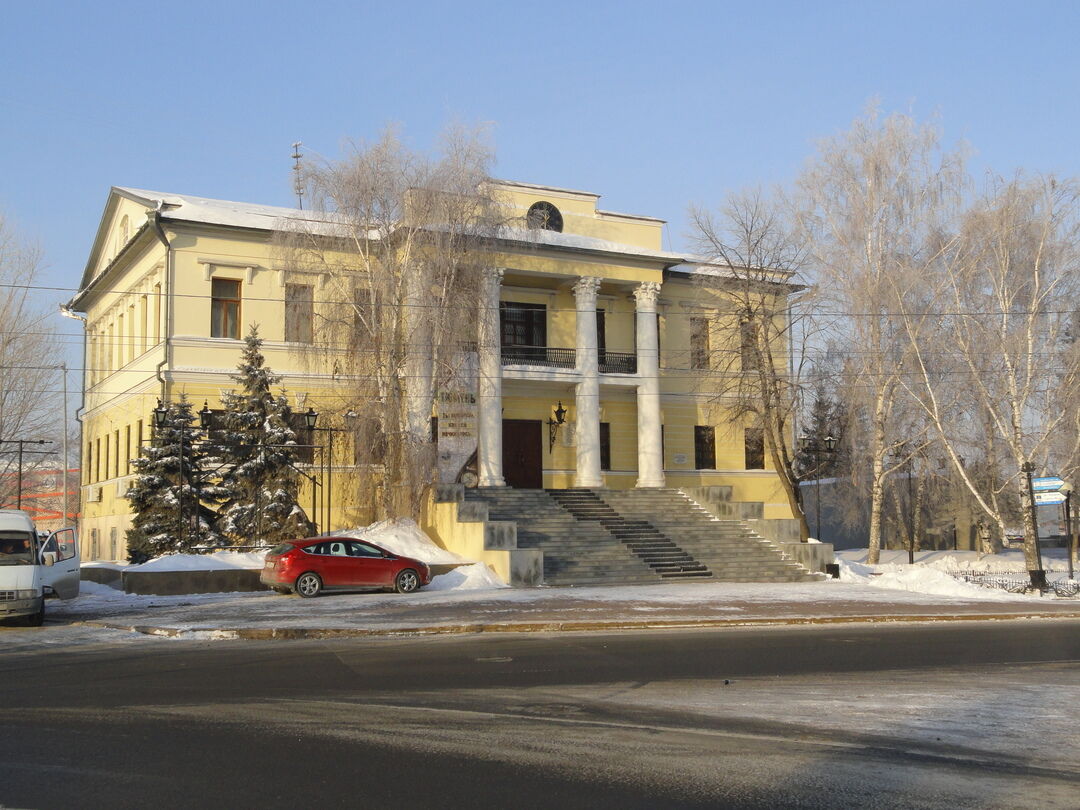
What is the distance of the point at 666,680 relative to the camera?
40.7 feet

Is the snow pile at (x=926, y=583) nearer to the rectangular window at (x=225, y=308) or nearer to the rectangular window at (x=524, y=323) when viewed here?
the rectangular window at (x=524, y=323)

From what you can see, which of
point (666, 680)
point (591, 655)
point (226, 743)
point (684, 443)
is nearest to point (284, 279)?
point (684, 443)

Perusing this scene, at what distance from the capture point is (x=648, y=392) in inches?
1551

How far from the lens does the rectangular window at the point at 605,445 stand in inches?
1629

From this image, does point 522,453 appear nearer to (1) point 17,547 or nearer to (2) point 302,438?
(2) point 302,438

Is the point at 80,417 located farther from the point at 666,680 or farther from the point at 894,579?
the point at 666,680

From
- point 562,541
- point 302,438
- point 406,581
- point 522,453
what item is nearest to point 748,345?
point 522,453

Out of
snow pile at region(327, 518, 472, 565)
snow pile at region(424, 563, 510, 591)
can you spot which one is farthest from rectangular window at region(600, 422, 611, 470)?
snow pile at region(424, 563, 510, 591)

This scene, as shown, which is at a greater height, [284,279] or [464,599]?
[284,279]

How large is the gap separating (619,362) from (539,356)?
3241mm

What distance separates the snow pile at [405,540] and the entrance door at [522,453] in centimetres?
917

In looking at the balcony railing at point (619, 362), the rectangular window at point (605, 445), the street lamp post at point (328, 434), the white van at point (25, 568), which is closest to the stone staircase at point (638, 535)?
the rectangular window at point (605, 445)

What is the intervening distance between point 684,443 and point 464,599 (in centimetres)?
2044

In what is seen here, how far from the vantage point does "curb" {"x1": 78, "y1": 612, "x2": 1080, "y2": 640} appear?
17984 millimetres
